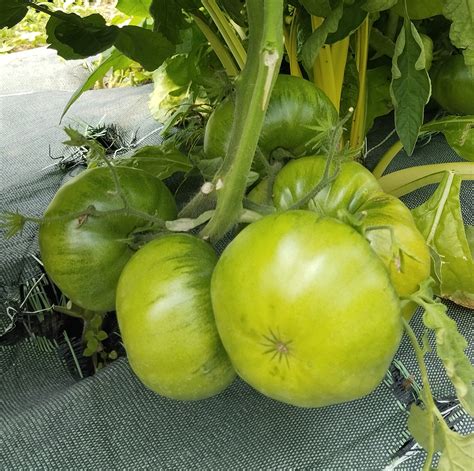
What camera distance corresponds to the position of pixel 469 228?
83cm

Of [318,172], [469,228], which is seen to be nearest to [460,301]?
[469,228]

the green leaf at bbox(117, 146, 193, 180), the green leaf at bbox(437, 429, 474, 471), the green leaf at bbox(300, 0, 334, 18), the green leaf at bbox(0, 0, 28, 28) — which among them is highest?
the green leaf at bbox(0, 0, 28, 28)

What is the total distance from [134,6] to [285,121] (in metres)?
0.63

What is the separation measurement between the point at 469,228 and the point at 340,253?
18.4 inches

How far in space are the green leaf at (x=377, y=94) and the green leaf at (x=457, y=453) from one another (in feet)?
2.37

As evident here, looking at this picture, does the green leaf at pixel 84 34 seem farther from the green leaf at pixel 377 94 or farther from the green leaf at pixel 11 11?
the green leaf at pixel 377 94

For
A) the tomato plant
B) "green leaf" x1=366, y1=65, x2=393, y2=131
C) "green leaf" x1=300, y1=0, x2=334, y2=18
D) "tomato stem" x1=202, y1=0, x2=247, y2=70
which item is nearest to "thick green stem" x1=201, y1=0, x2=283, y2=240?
the tomato plant

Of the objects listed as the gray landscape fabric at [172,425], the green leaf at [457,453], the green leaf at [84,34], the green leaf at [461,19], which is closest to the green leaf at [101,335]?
the gray landscape fabric at [172,425]

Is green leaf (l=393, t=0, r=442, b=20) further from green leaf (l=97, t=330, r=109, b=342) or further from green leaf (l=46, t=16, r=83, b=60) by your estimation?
green leaf (l=97, t=330, r=109, b=342)

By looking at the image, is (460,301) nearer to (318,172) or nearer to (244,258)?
(318,172)

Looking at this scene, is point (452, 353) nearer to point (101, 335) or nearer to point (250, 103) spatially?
point (250, 103)

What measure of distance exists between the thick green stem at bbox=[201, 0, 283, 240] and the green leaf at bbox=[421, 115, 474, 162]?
1.69 feet

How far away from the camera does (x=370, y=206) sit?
626 mm

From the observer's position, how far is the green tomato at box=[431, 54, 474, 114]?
1.02 metres
